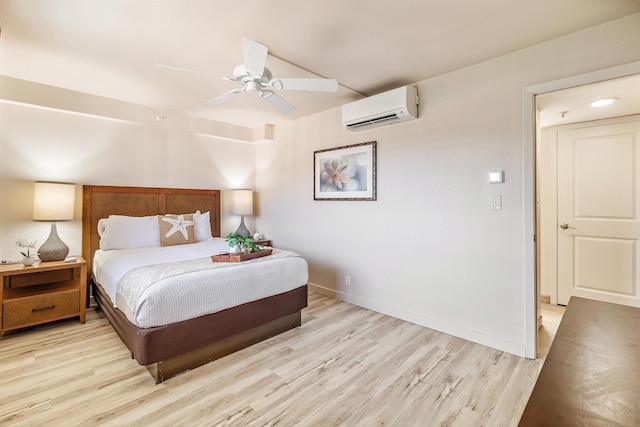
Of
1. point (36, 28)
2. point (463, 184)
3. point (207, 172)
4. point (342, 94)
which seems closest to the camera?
point (36, 28)

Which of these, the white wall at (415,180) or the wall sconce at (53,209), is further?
the wall sconce at (53,209)

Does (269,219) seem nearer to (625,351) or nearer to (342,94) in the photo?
(342,94)

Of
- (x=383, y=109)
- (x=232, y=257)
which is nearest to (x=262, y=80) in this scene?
(x=383, y=109)

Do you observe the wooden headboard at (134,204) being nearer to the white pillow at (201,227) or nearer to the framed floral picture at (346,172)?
the white pillow at (201,227)

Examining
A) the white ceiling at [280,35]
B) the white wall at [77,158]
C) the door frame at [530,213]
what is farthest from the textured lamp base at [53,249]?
the door frame at [530,213]

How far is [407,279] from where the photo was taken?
3.13m

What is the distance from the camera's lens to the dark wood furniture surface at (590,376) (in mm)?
701

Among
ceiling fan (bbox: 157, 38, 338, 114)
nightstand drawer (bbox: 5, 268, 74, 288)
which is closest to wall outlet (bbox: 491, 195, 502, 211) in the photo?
ceiling fan (bbox: 157, 38, 338, 114)

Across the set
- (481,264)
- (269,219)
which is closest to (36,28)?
(269,219)

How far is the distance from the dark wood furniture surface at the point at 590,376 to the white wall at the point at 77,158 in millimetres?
4278

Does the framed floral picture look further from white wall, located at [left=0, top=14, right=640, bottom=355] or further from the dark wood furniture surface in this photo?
the dark wood furniture surface

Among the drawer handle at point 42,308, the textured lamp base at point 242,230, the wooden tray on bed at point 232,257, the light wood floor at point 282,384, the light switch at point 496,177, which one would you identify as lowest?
the light wood floor at point 282,384

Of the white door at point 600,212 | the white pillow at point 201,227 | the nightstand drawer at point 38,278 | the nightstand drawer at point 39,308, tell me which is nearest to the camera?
the nightstand drawer at point 39,308

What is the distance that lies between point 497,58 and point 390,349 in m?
2.62
